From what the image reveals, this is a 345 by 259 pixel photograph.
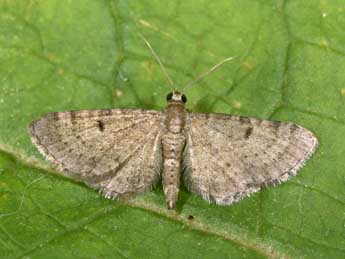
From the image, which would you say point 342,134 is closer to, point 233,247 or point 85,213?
point 233,247

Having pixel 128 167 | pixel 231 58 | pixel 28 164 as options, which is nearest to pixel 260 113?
pixel 231 58

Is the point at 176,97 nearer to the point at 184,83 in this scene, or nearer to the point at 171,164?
the point at 184,83

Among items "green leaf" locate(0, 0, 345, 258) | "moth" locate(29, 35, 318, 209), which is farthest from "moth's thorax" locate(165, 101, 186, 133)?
"green leaf" locate(0, 0, 345, 258)

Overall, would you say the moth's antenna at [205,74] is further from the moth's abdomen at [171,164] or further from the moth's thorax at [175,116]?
the moth's abdomen at [171,164]

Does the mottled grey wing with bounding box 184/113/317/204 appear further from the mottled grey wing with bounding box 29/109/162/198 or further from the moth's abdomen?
the mottled grey wing with bounding box 29/109/162/198

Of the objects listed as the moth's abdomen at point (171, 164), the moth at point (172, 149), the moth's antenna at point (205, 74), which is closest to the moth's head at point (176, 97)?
the moth at point (172, 149)

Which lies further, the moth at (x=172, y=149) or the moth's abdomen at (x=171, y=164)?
the moth at (x=172, y=149)
